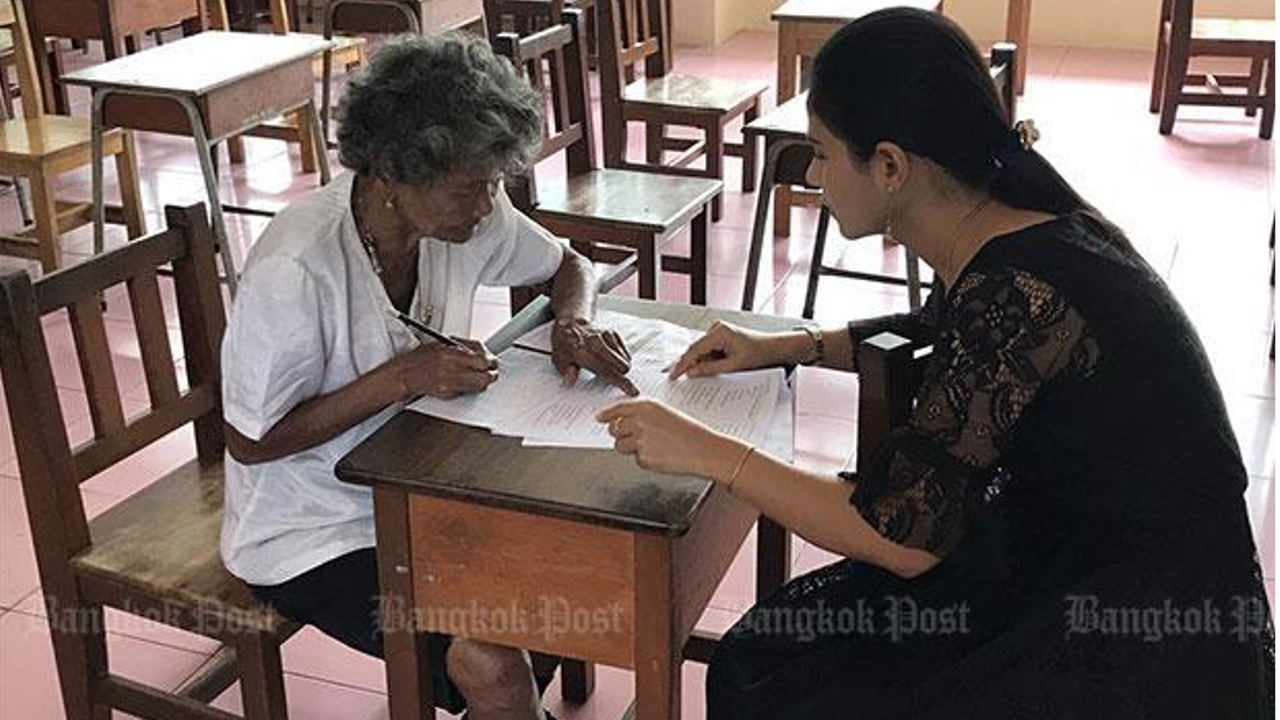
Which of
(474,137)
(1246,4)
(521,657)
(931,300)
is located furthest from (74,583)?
(1246,4)

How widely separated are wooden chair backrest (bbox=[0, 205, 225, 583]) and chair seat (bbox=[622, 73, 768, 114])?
2164mm

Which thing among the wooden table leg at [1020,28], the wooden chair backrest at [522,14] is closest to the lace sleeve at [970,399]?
the wooden chair backrest at [522,14]

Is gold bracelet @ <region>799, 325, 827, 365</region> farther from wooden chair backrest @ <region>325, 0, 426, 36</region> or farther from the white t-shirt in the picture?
wooden chair backrest @ <region>325, 0, 426, 36</region>

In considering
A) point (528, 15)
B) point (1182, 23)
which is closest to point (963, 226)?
point (528, 15)

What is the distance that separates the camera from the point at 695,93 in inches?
161

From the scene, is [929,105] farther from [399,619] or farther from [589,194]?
[589,194]

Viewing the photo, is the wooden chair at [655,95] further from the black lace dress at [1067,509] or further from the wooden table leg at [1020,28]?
the black lace dress at [1067,509]

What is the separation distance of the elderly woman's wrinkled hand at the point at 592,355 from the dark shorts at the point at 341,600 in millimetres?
327

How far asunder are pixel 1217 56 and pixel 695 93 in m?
2.28

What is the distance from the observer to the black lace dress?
131 centimetres

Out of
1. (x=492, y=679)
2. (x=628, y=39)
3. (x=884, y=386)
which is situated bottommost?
(x=492, y=679)

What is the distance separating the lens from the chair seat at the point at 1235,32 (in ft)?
16.5

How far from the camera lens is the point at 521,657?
1609 mm

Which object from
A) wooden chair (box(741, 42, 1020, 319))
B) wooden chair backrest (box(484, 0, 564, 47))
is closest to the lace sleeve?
wooden chair (box(741, 42, 1020, 319))
